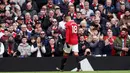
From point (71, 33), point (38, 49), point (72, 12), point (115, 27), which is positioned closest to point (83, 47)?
point (71, 33)

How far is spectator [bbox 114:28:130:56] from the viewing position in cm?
2033

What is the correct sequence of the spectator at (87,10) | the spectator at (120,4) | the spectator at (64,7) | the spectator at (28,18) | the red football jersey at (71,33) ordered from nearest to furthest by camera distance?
the red football jersey at (71,33)
the spectator at (28,18)
the spectator at (87,10)
the spectator at (64,7)
the spectator at (120,4)

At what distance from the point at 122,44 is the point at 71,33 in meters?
2.56

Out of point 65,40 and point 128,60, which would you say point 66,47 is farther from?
point 128,60

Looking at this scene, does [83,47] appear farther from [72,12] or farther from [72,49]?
[72,12]

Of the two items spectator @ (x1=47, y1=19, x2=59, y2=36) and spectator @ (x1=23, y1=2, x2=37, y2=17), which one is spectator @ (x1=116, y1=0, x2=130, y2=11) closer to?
Answer: spectator @ (x1=47, y1=19, x2=59, y2=36)

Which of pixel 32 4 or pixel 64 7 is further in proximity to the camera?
pixel 32 4

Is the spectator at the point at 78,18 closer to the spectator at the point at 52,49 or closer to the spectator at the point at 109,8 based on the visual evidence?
the spectator at the point at 109,8

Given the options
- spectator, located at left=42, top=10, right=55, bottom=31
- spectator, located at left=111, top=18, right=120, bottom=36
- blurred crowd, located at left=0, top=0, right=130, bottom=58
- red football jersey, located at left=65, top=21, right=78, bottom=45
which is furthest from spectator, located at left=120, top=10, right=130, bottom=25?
red football jersey, located at left=65, top=21, right=78, bottom=45

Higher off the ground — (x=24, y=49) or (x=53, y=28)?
(x=53, y=28)

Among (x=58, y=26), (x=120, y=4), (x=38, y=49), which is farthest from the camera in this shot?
(x=120, y=4)

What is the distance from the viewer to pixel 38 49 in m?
20.1

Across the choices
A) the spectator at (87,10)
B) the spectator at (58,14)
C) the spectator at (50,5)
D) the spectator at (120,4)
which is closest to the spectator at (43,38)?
the spectator at (58,14)

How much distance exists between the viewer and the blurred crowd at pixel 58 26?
2017 cm
